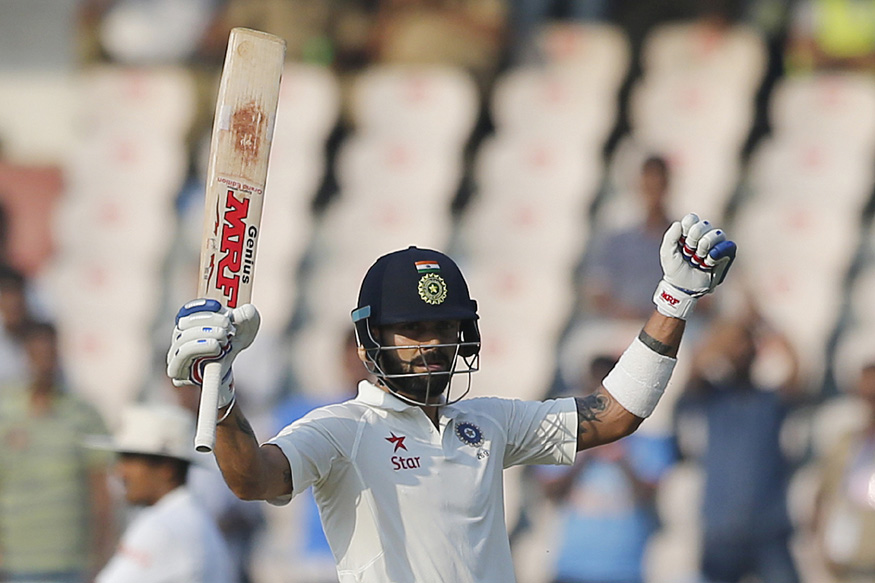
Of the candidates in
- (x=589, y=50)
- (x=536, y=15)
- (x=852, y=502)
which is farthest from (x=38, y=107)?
(x=852, y=502)

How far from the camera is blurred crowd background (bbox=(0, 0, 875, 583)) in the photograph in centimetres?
666

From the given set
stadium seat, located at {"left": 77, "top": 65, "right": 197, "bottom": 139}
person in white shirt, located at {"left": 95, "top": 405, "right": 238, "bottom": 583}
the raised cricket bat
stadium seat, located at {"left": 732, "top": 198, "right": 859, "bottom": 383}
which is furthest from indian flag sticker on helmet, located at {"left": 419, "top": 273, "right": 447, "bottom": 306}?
stadium seat, located at {"left": 77, "top": 65, "right": 197, "bottom": 139}

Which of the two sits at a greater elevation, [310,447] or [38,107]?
[310,447]

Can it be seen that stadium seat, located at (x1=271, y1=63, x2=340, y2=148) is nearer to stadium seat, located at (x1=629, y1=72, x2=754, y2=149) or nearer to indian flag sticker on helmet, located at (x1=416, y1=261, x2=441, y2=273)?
stadium seat, located at (x1=629, y1=72, x2=754, y2=149)

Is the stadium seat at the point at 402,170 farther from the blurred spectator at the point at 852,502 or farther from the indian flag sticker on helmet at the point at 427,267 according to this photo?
the indian flag sticker on helmet at the point at 427,267

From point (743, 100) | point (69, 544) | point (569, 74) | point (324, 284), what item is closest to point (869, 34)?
point (743, 100)

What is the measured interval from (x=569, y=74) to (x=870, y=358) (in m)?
2.64

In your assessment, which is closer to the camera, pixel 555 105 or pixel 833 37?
pixel 833 37

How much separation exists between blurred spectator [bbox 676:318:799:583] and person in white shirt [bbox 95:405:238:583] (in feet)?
7.65

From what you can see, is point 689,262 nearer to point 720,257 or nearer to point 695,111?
point 720,257

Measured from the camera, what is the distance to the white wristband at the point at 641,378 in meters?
3.46

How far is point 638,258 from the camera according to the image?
744 cm

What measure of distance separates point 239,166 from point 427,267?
0.44 meters

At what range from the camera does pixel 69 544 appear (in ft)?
22.0
